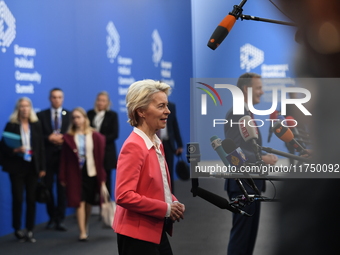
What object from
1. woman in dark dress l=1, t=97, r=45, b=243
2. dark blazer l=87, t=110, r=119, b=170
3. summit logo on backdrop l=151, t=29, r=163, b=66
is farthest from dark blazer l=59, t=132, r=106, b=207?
summit logo on backdrop l=151, t=29, r=163, b=66

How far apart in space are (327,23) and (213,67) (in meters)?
2.07

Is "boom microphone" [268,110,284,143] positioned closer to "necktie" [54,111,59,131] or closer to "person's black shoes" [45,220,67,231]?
"necktie" [54,111,59,131]

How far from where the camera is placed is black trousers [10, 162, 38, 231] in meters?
5.64

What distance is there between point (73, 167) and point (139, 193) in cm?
359

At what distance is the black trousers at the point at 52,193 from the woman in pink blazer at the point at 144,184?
4033 millimetres

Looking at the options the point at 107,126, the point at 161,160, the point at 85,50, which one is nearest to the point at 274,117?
the point at 161,160

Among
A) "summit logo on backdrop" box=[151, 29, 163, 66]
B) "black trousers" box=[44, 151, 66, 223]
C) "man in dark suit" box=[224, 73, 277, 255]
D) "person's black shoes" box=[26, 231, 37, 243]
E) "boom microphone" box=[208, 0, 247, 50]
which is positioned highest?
"summit logo on backdrop" box=[151, 29, 163, 66]

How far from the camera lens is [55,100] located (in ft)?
20.4

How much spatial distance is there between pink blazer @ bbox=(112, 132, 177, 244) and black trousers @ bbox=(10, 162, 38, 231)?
11.6ft

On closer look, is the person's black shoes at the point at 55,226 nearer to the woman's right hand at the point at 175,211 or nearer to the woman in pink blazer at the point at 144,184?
the woman in pink blazer at the point at 144,184

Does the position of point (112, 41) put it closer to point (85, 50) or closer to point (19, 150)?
point (85, 50)

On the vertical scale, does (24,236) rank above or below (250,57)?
below

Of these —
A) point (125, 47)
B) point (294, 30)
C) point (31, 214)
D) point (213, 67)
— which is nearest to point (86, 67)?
point (125, 47)

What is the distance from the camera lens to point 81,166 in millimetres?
5785
